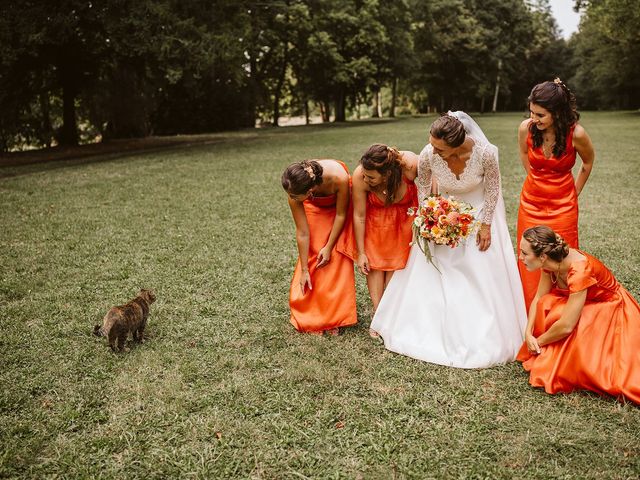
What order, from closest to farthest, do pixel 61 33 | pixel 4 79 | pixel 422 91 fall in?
pixel 61 33 → pixel 4 79 → pixel 422 91

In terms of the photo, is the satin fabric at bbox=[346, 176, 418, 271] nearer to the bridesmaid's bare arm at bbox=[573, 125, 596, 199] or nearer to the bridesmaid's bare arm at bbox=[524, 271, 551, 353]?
the bridesmaid's bare arm at bbox=[524, 271, 551, 353]

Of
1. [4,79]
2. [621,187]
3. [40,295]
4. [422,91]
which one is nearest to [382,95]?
[422,91]

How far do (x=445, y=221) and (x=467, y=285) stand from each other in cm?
73

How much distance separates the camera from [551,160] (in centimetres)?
443

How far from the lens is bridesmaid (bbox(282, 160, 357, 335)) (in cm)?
489

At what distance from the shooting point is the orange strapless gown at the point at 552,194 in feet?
14.6

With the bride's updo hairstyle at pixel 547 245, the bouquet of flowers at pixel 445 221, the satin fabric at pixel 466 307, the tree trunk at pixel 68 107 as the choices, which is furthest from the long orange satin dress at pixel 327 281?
the tree trunk at pixel 68 107

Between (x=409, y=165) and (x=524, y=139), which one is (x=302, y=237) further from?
(x=524, y=139)

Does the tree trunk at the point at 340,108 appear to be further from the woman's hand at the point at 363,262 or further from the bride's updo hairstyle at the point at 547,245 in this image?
the bride's updo hairstyle at the point at 547,245

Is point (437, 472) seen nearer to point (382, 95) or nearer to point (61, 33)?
point (61, 33)

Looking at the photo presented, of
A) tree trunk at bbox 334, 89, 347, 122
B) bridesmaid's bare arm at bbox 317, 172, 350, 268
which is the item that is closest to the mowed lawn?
bridesmaid's bare arm at bbox 317, 172, 350, 268

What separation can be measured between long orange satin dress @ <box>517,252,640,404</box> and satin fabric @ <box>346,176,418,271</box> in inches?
56.6

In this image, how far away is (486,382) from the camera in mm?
4145

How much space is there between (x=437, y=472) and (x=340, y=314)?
2.03 metres
